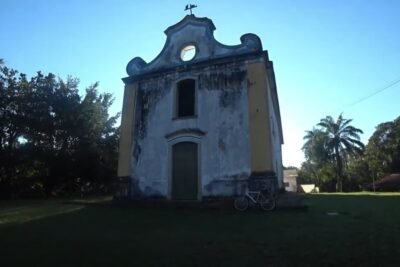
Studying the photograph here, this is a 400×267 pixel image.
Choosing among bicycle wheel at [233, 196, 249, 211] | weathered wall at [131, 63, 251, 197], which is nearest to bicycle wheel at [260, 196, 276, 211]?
bicycle wheel at [233, 196, 249, 211]

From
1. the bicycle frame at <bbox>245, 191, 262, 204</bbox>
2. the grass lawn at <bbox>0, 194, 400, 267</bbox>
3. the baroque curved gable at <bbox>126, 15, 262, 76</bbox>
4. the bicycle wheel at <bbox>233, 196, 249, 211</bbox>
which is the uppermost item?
the baroque curved gable at <bbox>126, 15, 262, 76</bbox>

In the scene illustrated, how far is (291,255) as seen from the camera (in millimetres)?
4543

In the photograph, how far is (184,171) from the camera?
1283 cm

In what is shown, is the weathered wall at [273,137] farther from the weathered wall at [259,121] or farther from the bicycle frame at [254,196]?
the bicycle frame at [254,196]

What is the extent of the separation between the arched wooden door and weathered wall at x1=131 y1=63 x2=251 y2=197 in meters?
0.29

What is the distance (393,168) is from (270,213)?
44040mm

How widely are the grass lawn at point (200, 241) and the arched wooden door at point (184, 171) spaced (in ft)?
12.4

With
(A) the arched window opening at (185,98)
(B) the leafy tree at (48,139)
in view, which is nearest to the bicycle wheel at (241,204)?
(A) the arched window opening at (185,98)

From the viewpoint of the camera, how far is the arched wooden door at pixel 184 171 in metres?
12.6

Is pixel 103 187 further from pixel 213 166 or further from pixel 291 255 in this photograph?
pixel 291 255

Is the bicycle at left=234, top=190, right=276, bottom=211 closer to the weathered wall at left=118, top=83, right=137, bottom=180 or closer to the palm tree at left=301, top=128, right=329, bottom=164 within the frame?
the weathered wall at left=118, top=83, right=137, bottom=180

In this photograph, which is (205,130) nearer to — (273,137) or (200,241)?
(273,137)

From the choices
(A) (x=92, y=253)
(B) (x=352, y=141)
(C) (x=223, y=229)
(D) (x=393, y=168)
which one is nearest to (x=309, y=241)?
(C) (x=223, y=229)

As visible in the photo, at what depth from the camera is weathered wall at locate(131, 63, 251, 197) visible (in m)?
12.1
